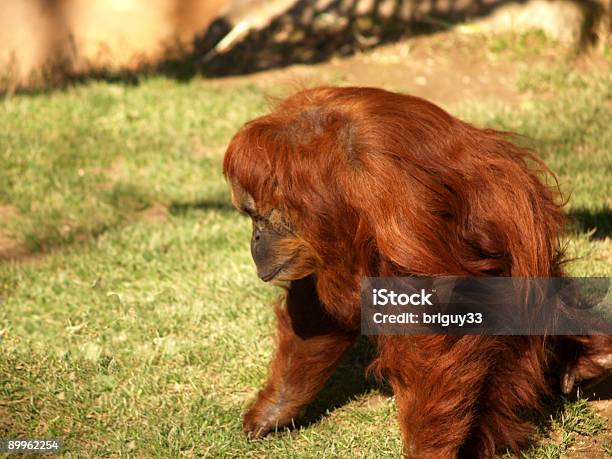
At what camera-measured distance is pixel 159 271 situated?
4.73 metres

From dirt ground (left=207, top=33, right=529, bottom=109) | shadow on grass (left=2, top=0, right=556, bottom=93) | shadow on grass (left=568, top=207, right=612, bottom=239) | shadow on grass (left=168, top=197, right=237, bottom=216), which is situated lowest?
shadow on grass (left=568, top=207, right=612, bottom=239)

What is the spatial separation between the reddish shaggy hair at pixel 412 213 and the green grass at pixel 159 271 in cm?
53

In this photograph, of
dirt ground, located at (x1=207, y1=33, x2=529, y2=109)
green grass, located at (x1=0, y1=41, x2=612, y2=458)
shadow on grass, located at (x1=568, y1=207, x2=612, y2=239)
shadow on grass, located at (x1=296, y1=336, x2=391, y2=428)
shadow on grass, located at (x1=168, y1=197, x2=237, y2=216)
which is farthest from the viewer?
dirt ground, located at (x1=207, y1=33, x2=529, y2=109)

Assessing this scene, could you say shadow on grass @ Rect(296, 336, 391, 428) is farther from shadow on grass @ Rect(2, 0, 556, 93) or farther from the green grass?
shadow on grass @ Rect(2, 0, 556, 93)

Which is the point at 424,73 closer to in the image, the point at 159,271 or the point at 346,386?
the point at 159,271

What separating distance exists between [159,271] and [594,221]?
225 cm

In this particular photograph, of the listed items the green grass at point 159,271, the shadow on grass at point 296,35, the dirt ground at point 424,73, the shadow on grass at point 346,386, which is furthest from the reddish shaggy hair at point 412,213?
the shadow on grass at point 296,35

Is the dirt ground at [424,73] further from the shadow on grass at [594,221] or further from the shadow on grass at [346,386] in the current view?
the shadow on grass at [346,386]

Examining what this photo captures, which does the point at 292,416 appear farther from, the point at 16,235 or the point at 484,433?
the point at 16,235

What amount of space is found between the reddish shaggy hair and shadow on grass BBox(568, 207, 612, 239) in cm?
155

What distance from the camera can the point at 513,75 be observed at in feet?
21.5

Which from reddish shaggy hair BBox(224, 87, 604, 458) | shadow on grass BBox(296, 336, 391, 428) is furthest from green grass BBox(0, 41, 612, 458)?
reddish shaggy hair BBox(224, 87, 604, 458)

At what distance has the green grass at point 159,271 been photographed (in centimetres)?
362

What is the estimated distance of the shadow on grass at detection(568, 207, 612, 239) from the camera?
4.66 m
